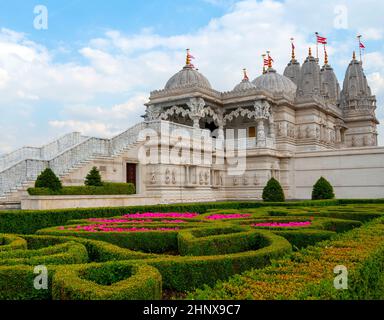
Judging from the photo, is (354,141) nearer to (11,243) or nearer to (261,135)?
(261,135)

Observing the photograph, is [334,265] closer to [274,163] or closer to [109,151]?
[109,151]

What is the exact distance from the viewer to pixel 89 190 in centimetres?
2005

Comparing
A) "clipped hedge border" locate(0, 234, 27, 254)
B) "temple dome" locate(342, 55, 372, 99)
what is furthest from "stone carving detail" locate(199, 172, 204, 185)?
"temple dome" locate(342, 55, 372, 99)

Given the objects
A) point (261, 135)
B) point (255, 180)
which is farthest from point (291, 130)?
point (255, 180)

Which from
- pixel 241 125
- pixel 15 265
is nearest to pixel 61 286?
pixel 15 265

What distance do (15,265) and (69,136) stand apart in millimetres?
21885

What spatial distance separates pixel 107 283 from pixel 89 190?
14.4 metres

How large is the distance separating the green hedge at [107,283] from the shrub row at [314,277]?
73cm

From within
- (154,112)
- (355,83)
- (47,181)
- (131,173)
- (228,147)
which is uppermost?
(355,83)

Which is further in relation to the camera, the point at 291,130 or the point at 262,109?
the point at 291,130

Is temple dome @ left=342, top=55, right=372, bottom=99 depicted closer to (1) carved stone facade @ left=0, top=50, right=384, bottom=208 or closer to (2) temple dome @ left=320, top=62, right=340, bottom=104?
(2) temple dome @ left=320, top=62, right=340, bottom=104

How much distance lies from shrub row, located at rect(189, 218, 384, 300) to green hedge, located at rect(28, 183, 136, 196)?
13.4 m

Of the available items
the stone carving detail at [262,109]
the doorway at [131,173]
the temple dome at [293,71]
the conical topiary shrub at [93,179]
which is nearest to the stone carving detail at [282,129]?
the stone carving detail at [262,109]

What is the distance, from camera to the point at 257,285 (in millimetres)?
4898
